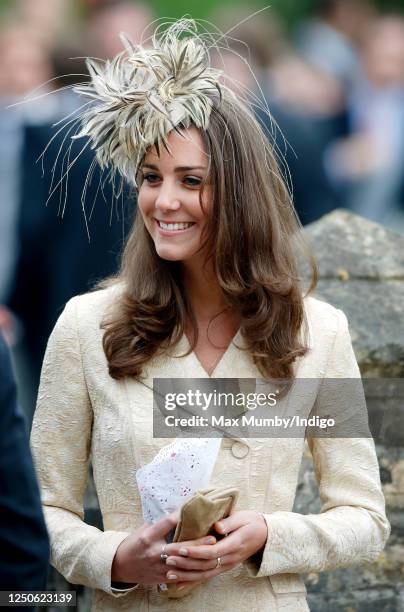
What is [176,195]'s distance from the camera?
3414mm

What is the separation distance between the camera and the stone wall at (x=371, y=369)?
3988mm

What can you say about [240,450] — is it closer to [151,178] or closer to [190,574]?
[190,574]

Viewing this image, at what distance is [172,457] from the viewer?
3.20 m

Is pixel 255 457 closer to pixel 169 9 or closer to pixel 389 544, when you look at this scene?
pixel 389 544

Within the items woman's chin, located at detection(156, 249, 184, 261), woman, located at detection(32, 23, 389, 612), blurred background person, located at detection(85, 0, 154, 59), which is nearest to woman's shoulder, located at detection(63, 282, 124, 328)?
woman, located at detection(32, 23, 389, 612)

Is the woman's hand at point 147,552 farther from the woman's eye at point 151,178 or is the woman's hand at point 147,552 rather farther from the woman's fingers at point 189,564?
the woman's eye at point 151,178

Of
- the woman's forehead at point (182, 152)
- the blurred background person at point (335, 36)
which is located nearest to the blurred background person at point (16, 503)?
the woman's forehead at point (182, 152)

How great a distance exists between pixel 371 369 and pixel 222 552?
1.11m

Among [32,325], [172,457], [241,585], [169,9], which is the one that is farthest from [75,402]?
[169,9]

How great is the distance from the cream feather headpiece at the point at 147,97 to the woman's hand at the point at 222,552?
34.5 inches

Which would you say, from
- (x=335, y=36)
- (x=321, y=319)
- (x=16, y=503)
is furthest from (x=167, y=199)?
(x=335, y=36)

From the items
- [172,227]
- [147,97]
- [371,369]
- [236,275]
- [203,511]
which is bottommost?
[203,511]

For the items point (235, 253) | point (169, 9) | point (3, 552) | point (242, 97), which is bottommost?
point (3, 552)

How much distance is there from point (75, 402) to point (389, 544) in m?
1.07
